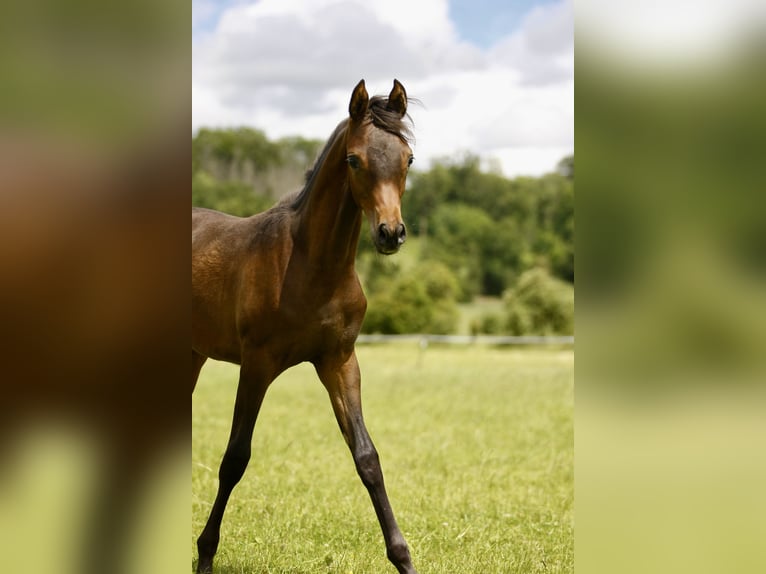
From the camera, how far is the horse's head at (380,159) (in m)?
3.13

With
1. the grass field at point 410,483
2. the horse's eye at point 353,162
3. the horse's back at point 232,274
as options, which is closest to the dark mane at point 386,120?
the horse's eye at point 353,162

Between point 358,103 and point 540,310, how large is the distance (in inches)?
869

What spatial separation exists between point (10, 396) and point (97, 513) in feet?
0.90

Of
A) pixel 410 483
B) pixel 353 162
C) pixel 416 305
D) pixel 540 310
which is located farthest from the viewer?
pixel 416 305

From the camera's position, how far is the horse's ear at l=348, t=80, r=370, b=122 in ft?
10.9

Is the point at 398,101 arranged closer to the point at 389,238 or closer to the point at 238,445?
the point at 389,238

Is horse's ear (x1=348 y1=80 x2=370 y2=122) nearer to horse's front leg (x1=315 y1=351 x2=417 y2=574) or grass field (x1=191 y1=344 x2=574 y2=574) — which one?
horse's front leg (x1=315 y1=351 x2=417 y2=574)

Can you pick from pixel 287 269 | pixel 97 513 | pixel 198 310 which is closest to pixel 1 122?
pixel 97 513

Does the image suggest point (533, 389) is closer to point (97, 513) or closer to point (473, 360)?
point (473, 360)

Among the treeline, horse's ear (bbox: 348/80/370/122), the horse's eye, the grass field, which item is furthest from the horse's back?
the treeline

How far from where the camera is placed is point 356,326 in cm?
381

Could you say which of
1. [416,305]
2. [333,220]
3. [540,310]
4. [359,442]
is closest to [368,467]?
[359,442]

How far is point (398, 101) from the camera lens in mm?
3443

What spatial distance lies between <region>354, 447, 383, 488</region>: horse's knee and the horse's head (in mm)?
1097
